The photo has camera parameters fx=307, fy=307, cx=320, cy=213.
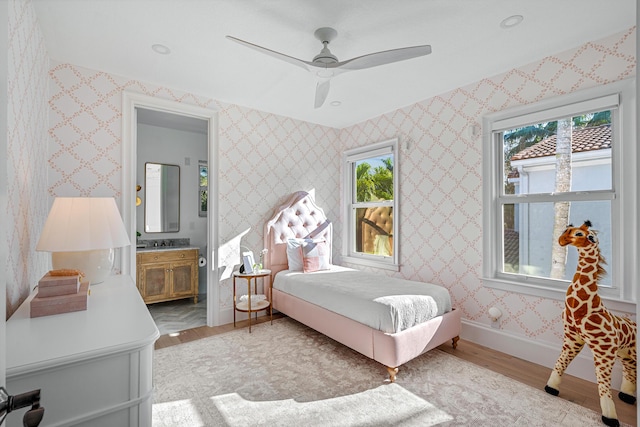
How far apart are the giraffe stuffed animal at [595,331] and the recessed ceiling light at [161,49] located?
131 inches

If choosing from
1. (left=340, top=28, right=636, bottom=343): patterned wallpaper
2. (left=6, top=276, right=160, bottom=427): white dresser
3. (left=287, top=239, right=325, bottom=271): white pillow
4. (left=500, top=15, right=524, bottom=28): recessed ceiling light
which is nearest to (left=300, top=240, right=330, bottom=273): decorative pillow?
(left=287, top=239, right=325, bottom=271): white pillow

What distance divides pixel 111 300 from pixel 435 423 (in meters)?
1.96

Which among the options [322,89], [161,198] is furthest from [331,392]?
[161,198]

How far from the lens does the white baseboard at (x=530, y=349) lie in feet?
7.62

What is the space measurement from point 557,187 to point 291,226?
9.17 ft

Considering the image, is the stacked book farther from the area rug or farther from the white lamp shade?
the area rug

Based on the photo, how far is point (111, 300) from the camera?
158 cm

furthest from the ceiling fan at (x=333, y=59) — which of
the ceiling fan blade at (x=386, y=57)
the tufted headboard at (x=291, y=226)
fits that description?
the tufted headboard at (x=291, y=226)

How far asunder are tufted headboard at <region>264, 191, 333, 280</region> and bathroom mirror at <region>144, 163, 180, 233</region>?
183cm

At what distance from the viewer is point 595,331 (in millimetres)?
1960

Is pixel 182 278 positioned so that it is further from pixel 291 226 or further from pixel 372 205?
pixel 372 205

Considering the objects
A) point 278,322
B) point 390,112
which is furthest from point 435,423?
point 390,112

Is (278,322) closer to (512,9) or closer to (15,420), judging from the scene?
(15,420)

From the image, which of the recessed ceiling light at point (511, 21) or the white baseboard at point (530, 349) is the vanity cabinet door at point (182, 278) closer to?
the white baseboard at point (530, 349)
